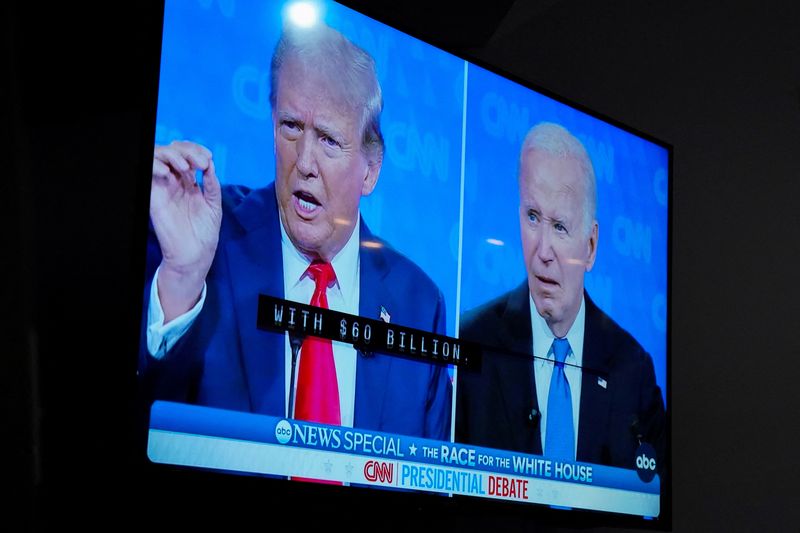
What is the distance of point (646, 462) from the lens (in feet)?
8.45

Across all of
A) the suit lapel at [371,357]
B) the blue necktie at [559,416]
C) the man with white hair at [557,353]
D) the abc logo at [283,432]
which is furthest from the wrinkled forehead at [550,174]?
the abc logo at [283,432]

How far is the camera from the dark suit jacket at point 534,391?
2.27 metres

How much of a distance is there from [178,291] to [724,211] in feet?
6.09

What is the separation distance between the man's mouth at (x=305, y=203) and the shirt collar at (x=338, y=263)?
60mm

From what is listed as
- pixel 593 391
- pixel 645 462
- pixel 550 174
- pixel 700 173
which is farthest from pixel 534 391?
pixel 700 173

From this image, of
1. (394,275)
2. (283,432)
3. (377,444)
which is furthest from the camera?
(394,275)

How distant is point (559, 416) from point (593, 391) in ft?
0.45

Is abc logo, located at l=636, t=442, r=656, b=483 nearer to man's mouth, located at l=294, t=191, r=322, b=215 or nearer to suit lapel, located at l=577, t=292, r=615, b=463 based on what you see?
suit lapel, located at l=577, t=292, r=615, b=463

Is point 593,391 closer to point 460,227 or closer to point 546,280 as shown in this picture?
point 546,280

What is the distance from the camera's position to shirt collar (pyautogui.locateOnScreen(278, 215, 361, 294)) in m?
2.01

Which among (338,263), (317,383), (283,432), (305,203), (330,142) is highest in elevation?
(330,142)

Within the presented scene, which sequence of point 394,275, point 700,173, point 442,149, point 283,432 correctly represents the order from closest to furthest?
point 283,432, point 394,275, point 442,149, point 700,173

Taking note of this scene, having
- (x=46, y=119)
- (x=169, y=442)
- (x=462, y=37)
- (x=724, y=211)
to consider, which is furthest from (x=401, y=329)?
(x=724, y=211)

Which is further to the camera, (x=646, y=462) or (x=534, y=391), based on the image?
(x=646, y=462)
